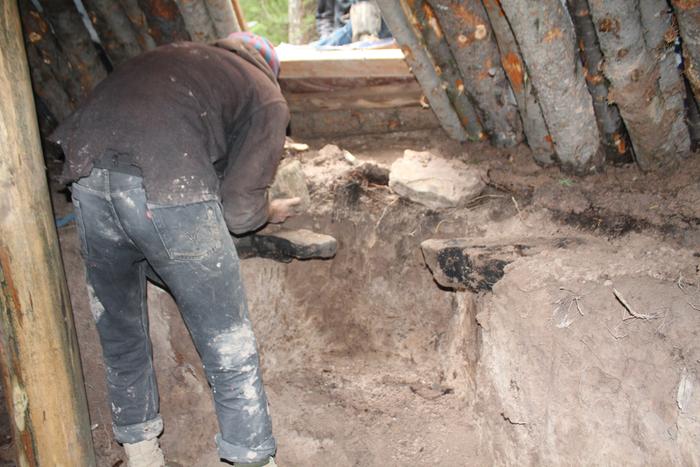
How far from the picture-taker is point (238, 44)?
2727 millimetres

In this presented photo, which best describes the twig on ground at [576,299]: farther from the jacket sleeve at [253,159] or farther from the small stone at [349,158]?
the small stone at [349,158]

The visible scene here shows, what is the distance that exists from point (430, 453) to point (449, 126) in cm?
178

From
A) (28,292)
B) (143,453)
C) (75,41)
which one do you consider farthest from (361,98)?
(143,453)

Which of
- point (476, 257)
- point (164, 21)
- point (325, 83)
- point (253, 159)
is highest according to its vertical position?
point (164, 21)

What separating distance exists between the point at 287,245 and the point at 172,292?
31.4 inches

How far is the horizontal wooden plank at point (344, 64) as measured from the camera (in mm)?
3564

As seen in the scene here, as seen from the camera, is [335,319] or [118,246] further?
[335,319]

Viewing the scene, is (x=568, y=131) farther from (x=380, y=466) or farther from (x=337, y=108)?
(x=380, y=466)

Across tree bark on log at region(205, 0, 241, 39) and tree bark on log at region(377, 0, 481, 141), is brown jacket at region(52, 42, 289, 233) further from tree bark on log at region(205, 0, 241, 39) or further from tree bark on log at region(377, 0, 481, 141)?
tree bark on log at region(205, 0, 241, 39)

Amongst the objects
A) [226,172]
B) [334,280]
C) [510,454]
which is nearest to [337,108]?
[334,280]

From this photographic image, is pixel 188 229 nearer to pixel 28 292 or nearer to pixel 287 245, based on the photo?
pixel 28 292

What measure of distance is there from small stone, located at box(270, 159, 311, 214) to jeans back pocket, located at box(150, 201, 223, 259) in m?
1.03

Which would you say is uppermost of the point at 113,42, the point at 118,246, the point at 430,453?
the point at 113,42

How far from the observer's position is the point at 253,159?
2572 millimetres
